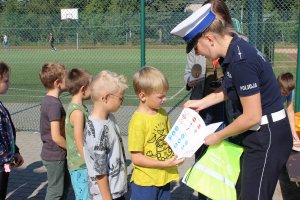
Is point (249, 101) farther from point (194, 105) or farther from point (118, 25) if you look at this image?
point (118, 25)

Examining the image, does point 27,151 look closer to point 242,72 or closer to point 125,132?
point 125,132

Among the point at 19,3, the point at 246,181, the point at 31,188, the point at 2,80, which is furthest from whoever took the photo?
the point at 19,3

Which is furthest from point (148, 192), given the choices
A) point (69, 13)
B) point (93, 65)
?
point (93, 65)

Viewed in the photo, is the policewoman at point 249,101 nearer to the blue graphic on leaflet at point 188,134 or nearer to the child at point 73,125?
the blue graphic on leaflet at point 188,134

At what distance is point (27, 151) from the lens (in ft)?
22.4

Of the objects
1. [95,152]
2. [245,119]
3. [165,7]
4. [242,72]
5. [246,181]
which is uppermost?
[165,7]

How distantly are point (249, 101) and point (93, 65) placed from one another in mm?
21562

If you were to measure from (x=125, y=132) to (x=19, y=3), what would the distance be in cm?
433

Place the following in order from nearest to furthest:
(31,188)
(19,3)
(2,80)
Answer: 1. (2,80)
2. (31,188)
3. (19,3)

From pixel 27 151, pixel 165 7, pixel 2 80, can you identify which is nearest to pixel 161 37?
pixel 165 7

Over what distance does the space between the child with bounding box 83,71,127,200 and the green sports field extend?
8219 mm

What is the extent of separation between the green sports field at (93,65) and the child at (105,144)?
8.22 metres

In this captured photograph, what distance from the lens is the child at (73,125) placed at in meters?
3.45

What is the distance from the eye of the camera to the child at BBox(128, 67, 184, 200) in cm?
290
